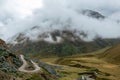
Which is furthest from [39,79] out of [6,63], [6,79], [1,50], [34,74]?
[6,79]

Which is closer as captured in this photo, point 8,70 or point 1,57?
point 8,70

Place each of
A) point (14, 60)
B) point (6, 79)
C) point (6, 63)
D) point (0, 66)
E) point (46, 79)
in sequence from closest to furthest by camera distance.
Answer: point (6, 79), point (0, 66), point (6, 63), point (46, 79), point (14, 60)

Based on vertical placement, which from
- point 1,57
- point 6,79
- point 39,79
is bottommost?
point 6,79

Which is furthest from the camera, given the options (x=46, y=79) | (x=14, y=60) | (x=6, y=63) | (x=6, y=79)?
(x=14, y=60)

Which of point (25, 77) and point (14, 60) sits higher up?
point (14, 60)

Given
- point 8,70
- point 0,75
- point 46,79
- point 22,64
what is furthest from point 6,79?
point 22,64

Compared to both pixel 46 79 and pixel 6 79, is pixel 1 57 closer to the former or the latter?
pixel 46 79

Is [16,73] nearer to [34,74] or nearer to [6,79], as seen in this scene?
[34,74]

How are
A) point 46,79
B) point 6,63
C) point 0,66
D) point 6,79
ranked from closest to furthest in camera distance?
point 6,79 → point 0,66 → point 6,63 → point 46,79

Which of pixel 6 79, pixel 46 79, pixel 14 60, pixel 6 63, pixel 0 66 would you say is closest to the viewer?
pixel 6 79

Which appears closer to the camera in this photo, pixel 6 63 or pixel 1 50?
pixel 6 63
